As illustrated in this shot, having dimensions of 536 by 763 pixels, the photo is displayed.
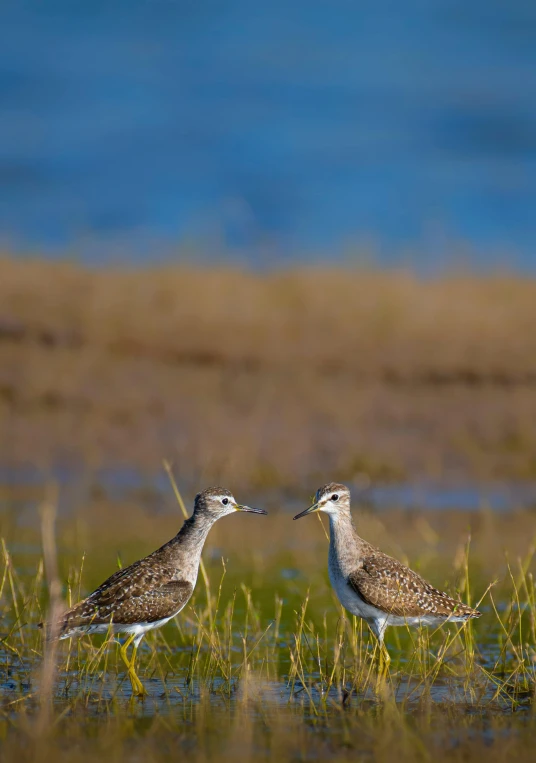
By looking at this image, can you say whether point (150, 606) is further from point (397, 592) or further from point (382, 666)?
point (397, 592)

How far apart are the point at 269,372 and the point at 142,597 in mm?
9759

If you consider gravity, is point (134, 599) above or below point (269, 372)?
below

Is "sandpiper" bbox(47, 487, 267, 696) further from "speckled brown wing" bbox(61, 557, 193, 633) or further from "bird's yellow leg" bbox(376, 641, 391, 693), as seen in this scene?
"bird's yellow leg" bbox(376, 641, 391, 693)

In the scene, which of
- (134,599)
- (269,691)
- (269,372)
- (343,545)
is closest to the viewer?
(269,691)

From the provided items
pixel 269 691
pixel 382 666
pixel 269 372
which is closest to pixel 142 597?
pixel 269 691

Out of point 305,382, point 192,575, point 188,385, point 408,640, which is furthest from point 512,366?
point 192,575

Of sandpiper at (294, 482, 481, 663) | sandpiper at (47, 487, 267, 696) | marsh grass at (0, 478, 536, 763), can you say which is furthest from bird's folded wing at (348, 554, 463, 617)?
sandpiper at (47, 487, 267, 696)

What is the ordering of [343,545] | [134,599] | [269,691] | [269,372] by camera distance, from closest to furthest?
[269,691] → [134,599] → [343,545] → [269,372]

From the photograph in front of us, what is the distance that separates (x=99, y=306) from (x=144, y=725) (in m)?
11.7

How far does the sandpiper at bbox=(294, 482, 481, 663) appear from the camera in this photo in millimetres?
7469

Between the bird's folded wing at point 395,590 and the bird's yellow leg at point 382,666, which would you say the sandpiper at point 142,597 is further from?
the bird's yellow leg at point 382,666

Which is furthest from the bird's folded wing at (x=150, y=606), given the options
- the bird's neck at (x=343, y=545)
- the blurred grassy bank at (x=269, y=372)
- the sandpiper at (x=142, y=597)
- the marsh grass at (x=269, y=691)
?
the blurred grassy bank at (x=269, y=372)

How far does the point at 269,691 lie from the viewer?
6.94 meters

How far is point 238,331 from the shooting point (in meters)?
17.4
